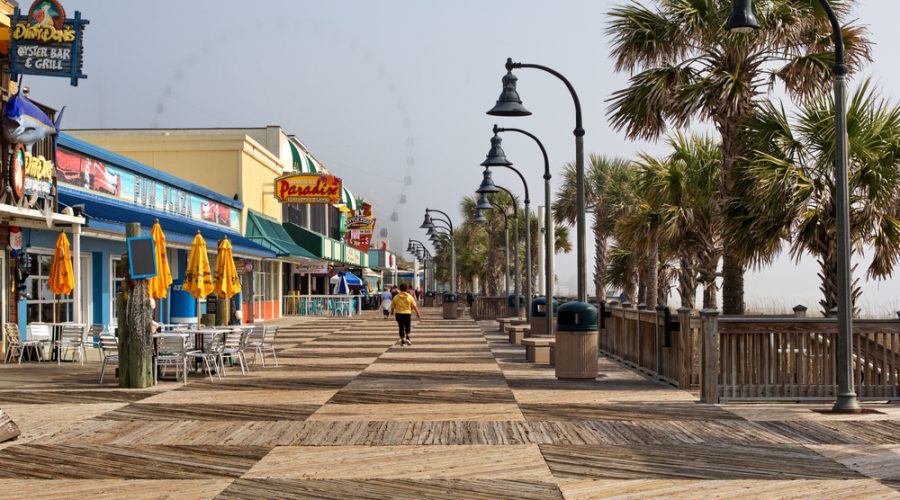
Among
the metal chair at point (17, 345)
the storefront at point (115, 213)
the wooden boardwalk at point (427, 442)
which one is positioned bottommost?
the wooden boardwalk at point (427, 442)

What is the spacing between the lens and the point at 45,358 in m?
21.6

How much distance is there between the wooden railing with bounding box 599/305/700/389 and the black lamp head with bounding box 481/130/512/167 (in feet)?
22.2

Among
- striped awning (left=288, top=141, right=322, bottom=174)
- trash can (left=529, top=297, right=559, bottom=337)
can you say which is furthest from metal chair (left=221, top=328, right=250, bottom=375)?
striped awning (left=288, top=141, right=322, bottom=174)

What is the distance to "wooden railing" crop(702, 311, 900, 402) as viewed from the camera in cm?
1420

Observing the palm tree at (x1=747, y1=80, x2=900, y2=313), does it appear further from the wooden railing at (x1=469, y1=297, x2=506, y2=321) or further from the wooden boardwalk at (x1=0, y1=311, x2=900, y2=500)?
the wooden railing at (x1=469, y1=297, x2=506, y2=321)

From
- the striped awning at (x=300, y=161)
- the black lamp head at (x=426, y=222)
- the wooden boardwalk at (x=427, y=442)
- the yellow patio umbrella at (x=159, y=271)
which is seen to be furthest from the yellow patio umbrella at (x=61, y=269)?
the black lamp head at (x=426, y=222)

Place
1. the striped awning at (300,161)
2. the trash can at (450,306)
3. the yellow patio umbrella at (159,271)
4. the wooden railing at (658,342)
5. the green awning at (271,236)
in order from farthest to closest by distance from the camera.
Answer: the striped awning at (300,161)
the trash can at (450,306)
the green awning at (271,236)
the yellow patio umbrella at (159,271)
the wooden railing at (658,342)

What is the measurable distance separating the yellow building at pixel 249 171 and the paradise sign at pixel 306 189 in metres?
0.84

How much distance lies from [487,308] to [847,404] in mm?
36474

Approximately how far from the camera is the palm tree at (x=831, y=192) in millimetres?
17672

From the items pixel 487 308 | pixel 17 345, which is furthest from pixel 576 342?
pixel 487 308

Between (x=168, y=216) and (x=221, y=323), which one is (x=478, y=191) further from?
(x=221, y=323)

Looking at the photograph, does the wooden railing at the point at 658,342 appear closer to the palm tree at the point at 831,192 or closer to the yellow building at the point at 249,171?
the palm tree at the point at 831,192

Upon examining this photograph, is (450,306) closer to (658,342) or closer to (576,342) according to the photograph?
(576,342)
